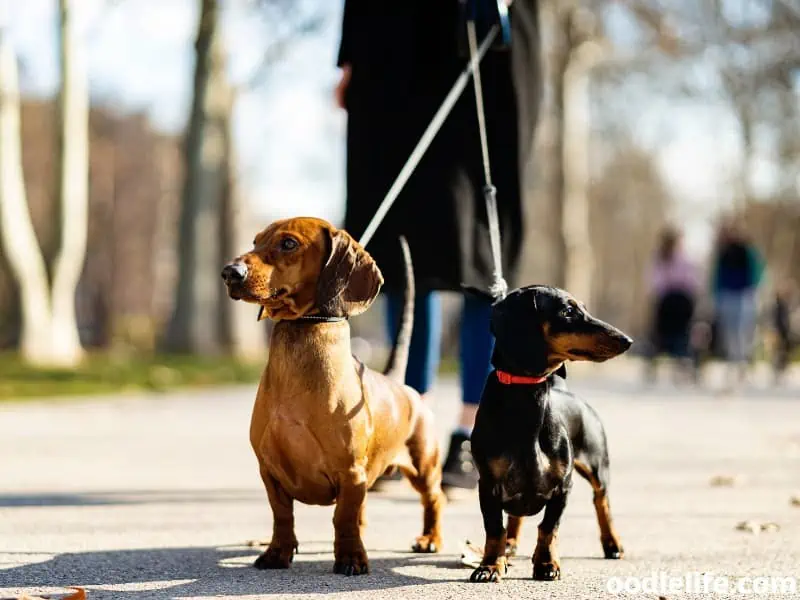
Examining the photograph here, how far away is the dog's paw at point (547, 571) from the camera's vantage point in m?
3.42

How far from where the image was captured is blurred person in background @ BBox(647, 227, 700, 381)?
570 inches

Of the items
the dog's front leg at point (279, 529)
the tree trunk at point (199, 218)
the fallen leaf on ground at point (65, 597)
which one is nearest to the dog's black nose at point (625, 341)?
the dog's front leg at point (279, 529)

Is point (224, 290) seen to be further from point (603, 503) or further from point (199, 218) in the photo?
point (603, 503)

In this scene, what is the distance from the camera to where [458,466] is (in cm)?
494

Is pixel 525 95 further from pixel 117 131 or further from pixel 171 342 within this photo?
pixel 117 131

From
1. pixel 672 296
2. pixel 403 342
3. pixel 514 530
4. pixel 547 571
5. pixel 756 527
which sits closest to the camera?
pixel 547 571

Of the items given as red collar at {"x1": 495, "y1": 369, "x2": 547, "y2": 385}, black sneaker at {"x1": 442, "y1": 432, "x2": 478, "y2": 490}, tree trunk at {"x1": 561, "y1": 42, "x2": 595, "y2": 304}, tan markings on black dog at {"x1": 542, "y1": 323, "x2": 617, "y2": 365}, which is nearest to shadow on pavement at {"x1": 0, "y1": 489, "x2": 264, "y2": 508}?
black sneaker at {"x1": 442, "y1": 432, "x2": 478, "y2": 490}

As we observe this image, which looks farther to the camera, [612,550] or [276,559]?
[612,550]

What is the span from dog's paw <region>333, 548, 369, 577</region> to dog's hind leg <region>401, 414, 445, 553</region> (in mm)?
448

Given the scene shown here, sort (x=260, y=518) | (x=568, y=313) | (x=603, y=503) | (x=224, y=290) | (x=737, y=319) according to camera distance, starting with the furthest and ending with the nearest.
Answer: (x=224, y=290) < (x=737, y=319) < (x=260, y=518) < (x=603, y=503) < (x=568, y=313)

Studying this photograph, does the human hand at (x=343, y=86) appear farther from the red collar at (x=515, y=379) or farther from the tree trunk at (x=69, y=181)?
the tree trunk at (x=69, y=181)

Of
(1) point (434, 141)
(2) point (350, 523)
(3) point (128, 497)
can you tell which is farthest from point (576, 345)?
(3) point (128, 497)

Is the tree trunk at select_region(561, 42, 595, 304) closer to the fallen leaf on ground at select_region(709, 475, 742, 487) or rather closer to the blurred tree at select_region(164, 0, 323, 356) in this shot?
the blurred tree at select_region(164, 0, 323, 356)

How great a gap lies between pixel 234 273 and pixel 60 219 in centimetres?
1338
